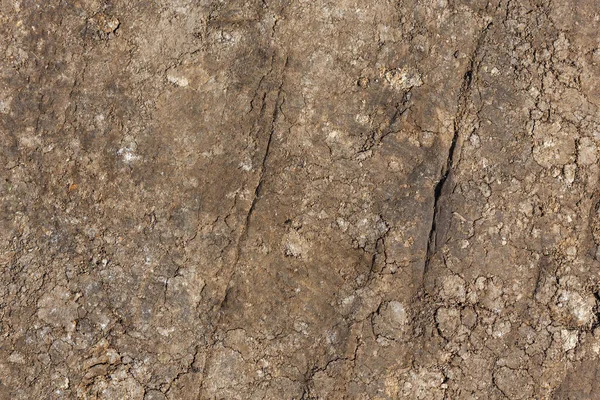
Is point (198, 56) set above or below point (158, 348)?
above

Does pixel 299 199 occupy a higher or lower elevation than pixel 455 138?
lower

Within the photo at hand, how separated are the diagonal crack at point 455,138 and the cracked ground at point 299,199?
1 cm

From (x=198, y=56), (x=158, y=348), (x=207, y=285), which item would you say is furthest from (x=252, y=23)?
(x=158, y=348)

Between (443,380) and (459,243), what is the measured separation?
1.99 feet

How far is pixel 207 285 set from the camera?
2.75 m

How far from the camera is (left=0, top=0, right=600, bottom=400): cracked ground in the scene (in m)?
2.71

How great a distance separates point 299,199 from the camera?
2.77 meters

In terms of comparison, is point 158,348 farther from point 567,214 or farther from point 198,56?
point 567,214

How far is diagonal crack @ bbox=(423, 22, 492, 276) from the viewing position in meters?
2.76

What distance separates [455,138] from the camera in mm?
2791

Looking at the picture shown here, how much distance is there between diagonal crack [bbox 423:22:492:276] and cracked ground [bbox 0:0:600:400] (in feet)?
0.03

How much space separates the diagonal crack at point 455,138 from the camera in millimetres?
2762

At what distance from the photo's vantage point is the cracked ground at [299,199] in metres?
2.71

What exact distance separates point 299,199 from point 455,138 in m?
0.76
